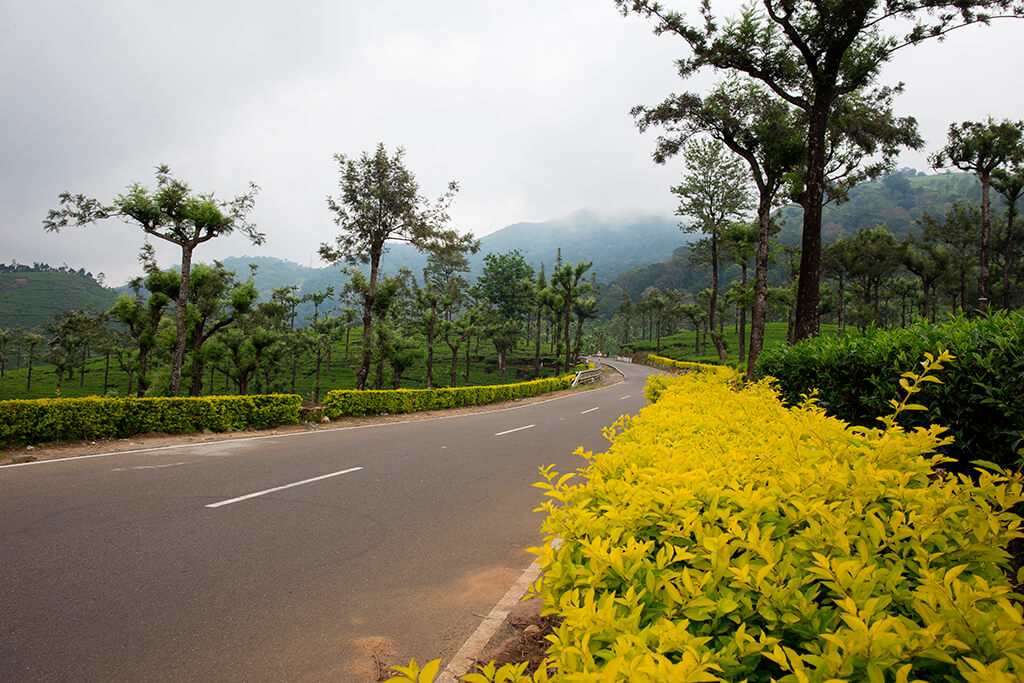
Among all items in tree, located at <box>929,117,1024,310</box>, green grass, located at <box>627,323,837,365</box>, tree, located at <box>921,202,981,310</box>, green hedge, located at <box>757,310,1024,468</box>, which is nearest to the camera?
green hedge, located at <box>757,310,1024,468</box>

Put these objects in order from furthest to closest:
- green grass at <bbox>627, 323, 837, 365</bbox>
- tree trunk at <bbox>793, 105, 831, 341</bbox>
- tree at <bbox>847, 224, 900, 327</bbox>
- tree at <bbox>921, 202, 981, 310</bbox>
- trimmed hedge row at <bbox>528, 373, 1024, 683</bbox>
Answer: green grass at <bbox>627, 323, 837, 365</bbox>
tree at <bbox>847, 224, 900, 327</bbox>
tree at <bbox>921, 202, 981, 310</bbox>
tree trunk at <bbox>793, 105, 831, 341</bbox>
trimmed hedge row at <bbox>528, 373, 1024, 683</bbox>

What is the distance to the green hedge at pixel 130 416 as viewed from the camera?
392 inches

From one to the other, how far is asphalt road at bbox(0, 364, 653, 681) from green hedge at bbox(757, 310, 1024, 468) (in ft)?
13.5

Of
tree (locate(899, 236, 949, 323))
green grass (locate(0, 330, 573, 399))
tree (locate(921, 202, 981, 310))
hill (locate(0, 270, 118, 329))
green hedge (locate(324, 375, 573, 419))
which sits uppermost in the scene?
hill (locate(0, 270, 118, 329))

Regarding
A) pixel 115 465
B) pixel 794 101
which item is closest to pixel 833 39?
pixel 794 101

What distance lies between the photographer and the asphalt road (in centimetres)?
343

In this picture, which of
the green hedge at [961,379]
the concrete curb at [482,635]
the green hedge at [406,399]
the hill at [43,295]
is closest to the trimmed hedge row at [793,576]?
the concrete curb at [482,635]

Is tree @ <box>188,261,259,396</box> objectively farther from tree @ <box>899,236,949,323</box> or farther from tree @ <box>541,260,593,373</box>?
tree @ <box>899,236,949,323</box>

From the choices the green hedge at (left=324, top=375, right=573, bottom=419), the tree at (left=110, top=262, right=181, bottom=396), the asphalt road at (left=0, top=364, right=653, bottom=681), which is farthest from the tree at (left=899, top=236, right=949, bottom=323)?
the tree at (left=110, top=262, right=181, bottom=396)

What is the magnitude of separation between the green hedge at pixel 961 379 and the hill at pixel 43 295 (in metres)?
177

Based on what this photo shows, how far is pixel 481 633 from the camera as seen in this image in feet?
12.3

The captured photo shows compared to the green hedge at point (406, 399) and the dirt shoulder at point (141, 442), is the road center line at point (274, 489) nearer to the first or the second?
the dirt shoulder at point (141, 442)

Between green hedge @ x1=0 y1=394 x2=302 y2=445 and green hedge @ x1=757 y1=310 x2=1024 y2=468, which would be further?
green hedge @ x1=0 y1=394 x2=302 y2=445

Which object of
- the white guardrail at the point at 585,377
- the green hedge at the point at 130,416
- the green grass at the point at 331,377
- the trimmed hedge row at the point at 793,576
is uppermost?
the trimmed hedge row at the point at 793,576
